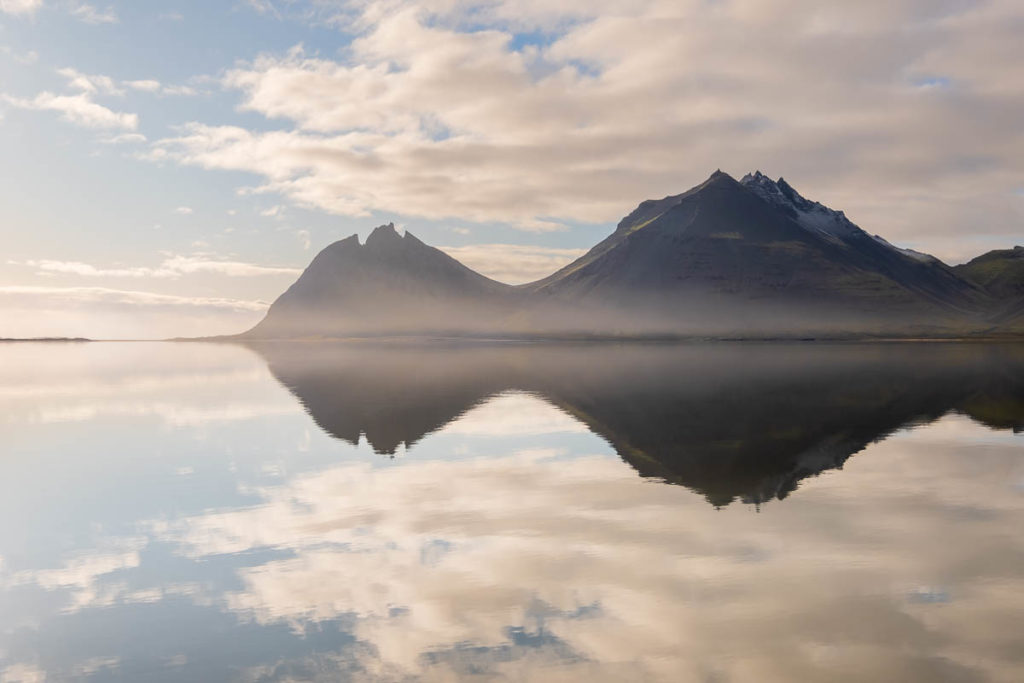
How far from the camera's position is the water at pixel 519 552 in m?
15.3

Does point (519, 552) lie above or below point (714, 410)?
below

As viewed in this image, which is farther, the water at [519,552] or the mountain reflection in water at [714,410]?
the mountain reflection in water at [714,410]

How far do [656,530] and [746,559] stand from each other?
12.0 feet

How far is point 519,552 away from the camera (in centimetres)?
2208

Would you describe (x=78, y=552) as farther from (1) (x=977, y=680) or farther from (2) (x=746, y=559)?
(1) (x=977, y=680)

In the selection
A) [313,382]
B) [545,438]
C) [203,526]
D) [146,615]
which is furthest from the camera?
[313,382]

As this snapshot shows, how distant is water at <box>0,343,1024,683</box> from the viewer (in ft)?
50.1

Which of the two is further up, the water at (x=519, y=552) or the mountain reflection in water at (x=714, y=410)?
the mountain reflection in water at (x=714, y=410)

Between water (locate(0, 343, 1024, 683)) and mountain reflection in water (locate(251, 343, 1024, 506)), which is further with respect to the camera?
mountain reflection in water (locate(251, 343, 1024, 506))

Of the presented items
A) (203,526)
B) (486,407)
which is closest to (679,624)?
(203,526)

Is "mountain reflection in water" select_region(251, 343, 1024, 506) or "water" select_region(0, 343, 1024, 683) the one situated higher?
"mountain reflection in water" select_region(251, 343, 1024, 506)

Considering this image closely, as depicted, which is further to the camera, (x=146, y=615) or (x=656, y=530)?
(x=656, y=530)

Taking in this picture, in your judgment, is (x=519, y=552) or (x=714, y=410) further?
(x=714, y=410)

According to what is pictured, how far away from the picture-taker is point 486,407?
60.3 meters
